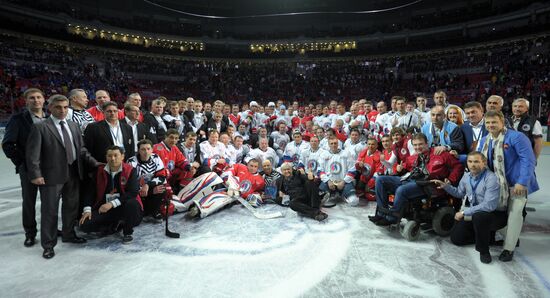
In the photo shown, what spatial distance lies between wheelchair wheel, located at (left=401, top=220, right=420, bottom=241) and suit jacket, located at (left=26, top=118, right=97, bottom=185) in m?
4.06

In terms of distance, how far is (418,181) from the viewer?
12.8ft

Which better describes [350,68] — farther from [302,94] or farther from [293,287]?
[293,287]

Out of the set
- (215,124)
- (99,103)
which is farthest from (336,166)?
(99,103)

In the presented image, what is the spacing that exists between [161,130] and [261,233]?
121 inches

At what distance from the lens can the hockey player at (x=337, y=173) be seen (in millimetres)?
5609

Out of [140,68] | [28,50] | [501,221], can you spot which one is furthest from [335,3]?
[501,221]

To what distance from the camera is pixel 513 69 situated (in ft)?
68.7

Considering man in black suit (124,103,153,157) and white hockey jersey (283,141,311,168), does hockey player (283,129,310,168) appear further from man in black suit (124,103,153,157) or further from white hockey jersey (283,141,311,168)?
man in black suit (124,103,153,157)

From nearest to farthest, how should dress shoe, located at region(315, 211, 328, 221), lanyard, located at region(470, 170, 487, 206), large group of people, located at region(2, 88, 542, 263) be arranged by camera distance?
large group of people, located at region(2, 88, 542, 263) < lanyard, located at region(470, 170, 487, 206) < dress shoe, located at region(315, 211, 328, 221)

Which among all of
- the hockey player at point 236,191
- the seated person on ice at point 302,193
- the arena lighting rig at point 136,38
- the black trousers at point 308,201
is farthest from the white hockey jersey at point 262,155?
the arena lighting rig at point 136,38

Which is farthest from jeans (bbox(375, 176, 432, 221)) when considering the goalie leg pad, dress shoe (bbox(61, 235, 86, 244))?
dress shoe (bbox(61, 235, 86, 244))

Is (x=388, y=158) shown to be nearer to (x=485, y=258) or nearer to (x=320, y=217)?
(x=320, y=217)

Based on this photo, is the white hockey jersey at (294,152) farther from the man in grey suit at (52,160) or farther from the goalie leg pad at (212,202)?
the man in grey suit at (52,160)

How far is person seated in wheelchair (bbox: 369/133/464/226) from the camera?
394 centimetres
